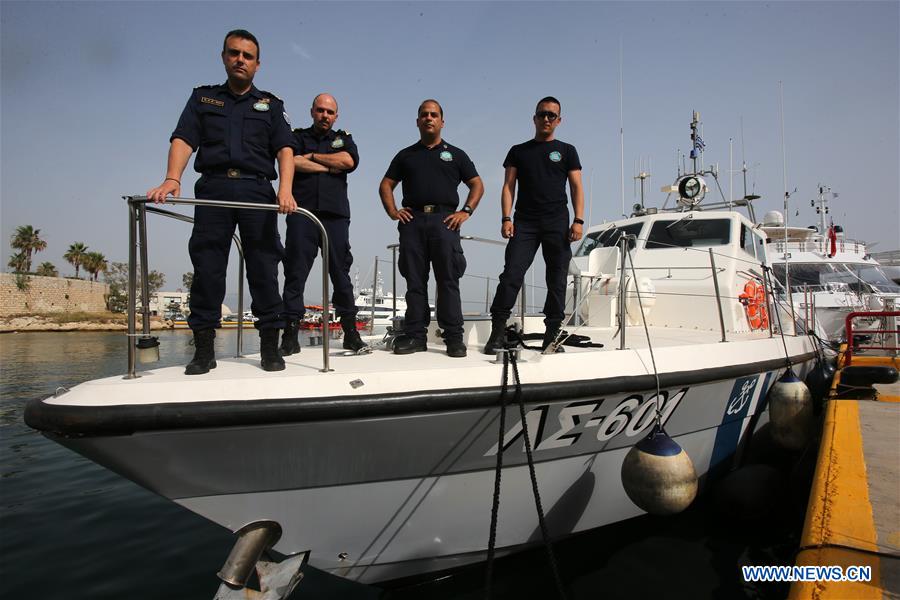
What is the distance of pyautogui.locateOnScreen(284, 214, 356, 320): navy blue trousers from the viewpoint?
9.87 feet

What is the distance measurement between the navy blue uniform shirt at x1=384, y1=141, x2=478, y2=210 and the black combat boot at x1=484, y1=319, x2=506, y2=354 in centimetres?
77

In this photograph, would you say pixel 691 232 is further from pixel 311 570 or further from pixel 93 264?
pixel 93 264

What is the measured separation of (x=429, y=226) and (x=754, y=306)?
414 cm

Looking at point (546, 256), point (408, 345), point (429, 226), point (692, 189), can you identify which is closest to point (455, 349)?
point (408, 345)

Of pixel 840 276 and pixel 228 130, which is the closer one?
pixel 228 130

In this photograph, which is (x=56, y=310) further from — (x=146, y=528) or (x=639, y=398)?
(x=639, y=398)

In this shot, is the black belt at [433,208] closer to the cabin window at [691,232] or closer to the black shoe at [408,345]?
the black shoe at [408,345]

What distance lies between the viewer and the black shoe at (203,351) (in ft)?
7.50

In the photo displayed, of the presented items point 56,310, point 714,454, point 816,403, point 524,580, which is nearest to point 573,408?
point 524,580

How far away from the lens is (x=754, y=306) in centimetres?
528

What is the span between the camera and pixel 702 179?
658 cm

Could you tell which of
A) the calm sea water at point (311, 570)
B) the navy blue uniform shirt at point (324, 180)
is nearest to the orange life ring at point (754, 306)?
the calm sea water at point (311, 570)

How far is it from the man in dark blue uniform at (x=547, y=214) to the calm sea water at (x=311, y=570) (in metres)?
1.44

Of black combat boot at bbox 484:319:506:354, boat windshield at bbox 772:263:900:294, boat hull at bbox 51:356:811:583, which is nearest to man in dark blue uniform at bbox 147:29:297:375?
boat hull at bbox 51:356:811:583
